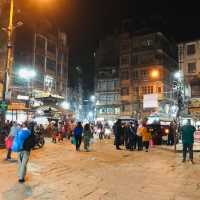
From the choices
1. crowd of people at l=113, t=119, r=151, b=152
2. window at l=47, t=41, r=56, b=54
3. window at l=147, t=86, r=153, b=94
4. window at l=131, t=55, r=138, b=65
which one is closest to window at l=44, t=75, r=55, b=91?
window at l=47, t=41, r=56, b=54

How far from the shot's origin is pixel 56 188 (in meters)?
9.04

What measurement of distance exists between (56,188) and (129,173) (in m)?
3.54

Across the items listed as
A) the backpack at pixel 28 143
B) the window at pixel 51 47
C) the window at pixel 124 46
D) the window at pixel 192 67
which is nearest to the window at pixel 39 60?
the window at pixel 51 47

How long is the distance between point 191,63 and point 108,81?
2497 cm

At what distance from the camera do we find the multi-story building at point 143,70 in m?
66.0

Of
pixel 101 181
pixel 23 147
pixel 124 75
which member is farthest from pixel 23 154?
pixel 124 75

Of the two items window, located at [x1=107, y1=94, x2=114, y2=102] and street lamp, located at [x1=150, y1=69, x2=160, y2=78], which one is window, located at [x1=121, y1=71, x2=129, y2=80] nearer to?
window, located at [x1=107, y1=94, x2=114, y2=102]

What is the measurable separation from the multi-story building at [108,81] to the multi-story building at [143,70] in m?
2.36

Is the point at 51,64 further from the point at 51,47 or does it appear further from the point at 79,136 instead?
the point at 79,136

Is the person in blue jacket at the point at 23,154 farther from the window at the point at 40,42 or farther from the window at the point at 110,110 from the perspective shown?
the window at the point at 110,110

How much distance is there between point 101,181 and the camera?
400 inches

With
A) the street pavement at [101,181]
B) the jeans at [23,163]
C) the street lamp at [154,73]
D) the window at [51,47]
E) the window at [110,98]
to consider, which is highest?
the window at [51,47]

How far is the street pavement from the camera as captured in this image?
8266 mm

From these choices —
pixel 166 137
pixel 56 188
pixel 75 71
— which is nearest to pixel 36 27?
pixel 75 71
